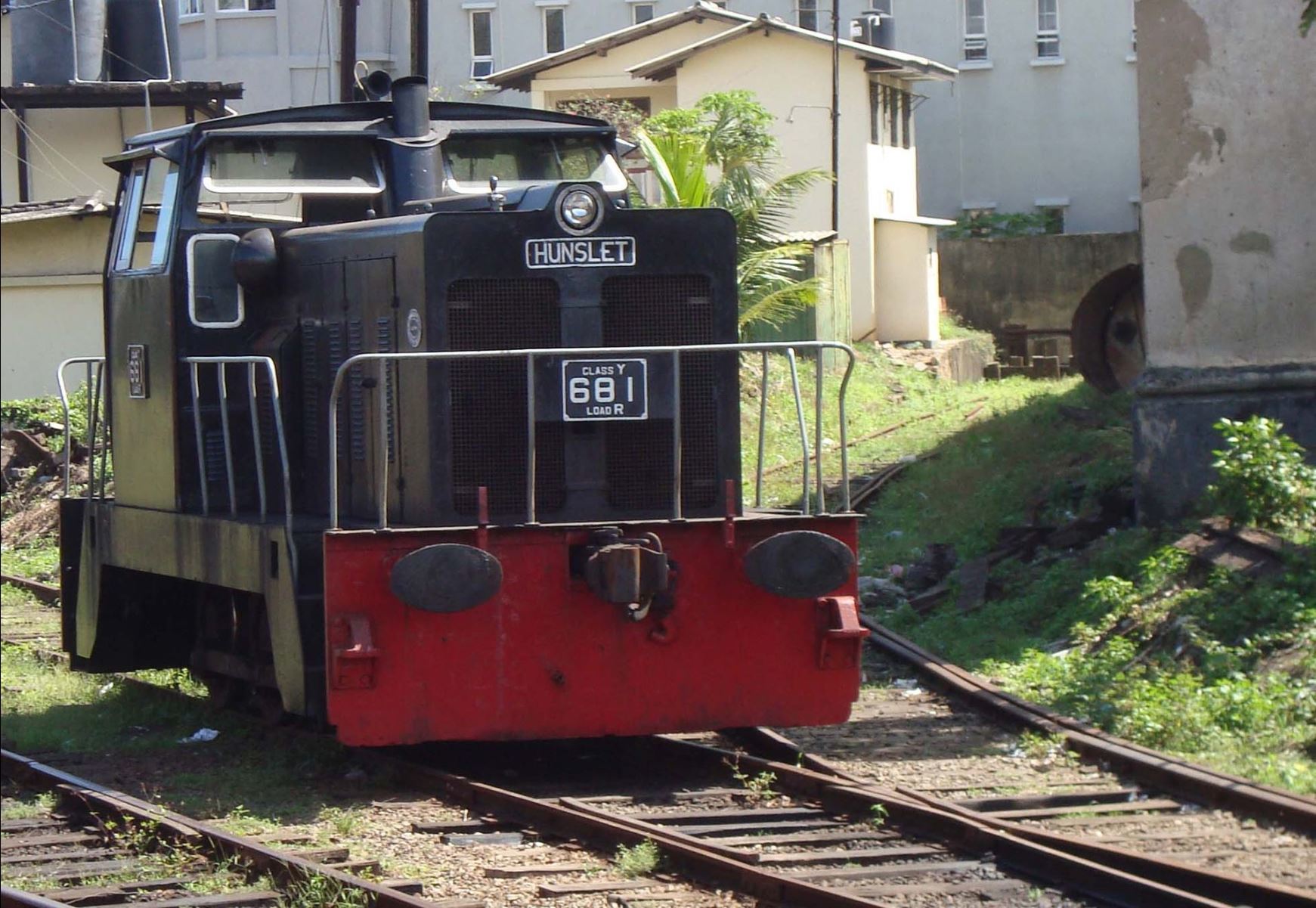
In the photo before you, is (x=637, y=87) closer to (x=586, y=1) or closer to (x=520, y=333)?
(x=586, y=1)

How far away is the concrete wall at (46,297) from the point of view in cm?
2247

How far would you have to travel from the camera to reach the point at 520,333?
6.73 m

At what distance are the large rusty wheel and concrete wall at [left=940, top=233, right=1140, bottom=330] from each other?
53.2ft

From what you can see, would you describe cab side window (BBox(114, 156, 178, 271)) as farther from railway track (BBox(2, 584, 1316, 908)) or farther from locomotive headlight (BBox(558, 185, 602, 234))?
railway track (BBox(2, 584, 1316, 908))

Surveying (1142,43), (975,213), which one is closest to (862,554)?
(1142,43)

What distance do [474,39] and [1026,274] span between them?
12887 mm

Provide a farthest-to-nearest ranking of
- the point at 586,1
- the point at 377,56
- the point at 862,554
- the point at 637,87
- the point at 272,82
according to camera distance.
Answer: the point at 586,1 < the point at 637,87 < the point at 272,82 < the point at 377,56 < the point at 862,554

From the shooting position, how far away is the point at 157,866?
5.73 meters

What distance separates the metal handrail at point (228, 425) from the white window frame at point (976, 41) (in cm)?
3148

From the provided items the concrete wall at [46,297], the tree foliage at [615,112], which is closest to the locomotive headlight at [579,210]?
the tree foliage at [615,112]

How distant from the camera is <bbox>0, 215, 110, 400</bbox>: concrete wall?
22.5m

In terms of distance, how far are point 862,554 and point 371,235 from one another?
6.28 metres

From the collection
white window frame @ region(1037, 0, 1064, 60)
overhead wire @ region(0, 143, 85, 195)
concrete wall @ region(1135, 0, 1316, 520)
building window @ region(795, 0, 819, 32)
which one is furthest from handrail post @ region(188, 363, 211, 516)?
white window frame @ region(1037, 0, 1064, 60)

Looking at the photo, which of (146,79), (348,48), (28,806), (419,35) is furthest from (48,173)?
(28,806)
